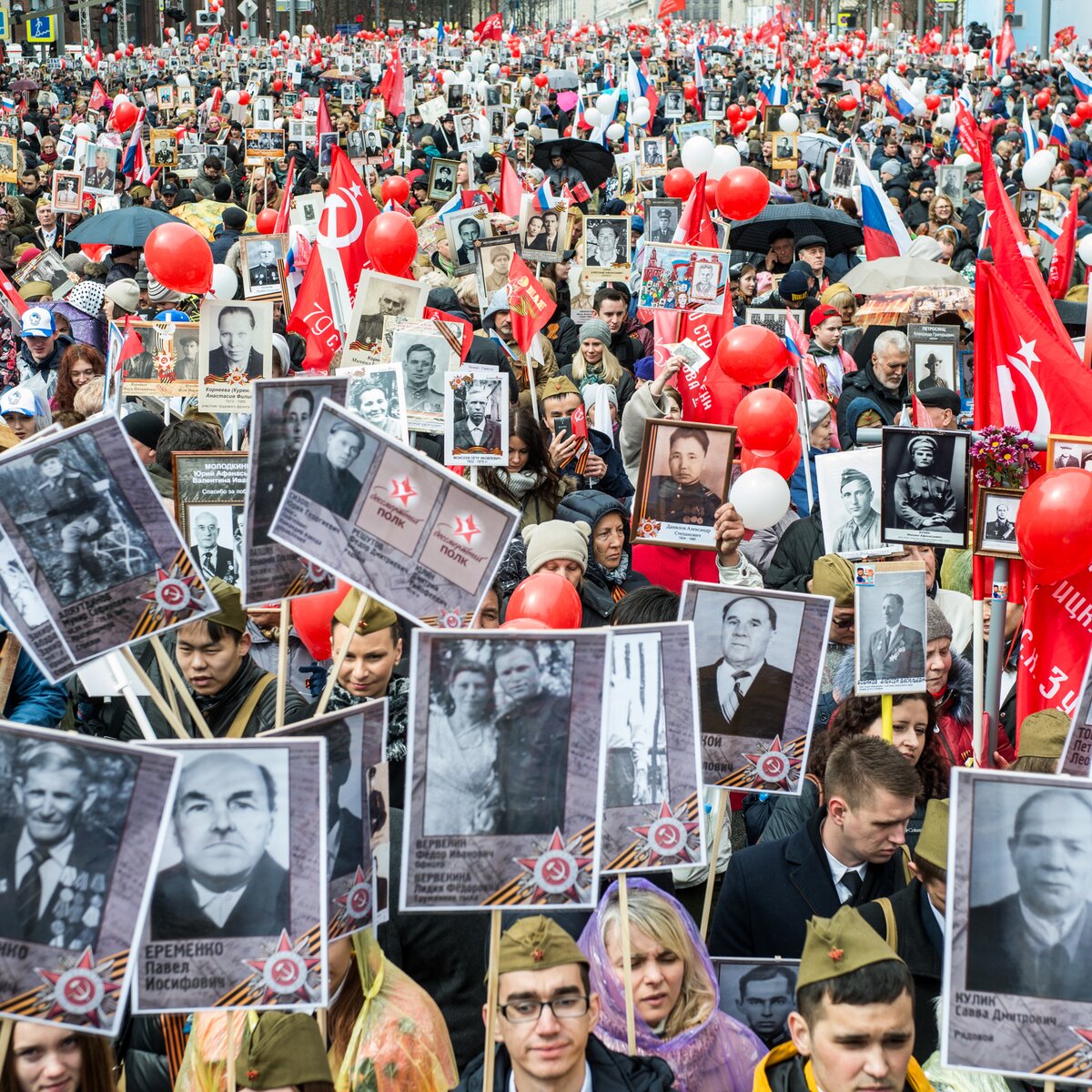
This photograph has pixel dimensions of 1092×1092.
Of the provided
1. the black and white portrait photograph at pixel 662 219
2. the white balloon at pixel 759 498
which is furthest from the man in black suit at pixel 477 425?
the black and white portrait photograph at pixel 662 219

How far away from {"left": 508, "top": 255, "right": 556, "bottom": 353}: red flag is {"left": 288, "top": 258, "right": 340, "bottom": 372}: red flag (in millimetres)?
926

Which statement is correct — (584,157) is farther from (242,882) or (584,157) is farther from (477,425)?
(242,882)

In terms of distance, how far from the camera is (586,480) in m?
7.16

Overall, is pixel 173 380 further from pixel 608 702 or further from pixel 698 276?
pixel 608 702

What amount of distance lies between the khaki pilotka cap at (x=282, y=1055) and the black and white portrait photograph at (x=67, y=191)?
38.4ft

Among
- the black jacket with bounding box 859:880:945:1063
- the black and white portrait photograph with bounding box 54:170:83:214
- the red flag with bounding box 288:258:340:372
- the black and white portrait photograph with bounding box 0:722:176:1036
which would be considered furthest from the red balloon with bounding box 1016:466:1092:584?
the black and white portrait photograph with bounding box 54:170:83:214

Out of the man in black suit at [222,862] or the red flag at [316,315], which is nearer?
the man in black suit at [222,862]

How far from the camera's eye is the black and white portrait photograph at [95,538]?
10.5 feet

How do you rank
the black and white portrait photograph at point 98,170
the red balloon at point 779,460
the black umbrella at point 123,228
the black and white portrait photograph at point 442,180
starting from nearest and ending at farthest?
the red balloon at point 779,460 < the black umbrella at point 123,228 < the black and white portrait photograph at point 98,170 < the black and white portrait photograph at point 442,180

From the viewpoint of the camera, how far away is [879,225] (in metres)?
12.4

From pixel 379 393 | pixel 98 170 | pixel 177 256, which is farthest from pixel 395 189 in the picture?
pixel 379 393

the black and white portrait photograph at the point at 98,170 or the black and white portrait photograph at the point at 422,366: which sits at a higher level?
A: the black and white portrait photograph at the point at 98,170

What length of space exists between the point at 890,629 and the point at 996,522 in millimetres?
456

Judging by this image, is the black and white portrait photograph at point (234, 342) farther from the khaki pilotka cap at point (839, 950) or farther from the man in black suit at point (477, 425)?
the khaki pilotka cap at point (839, 950)
